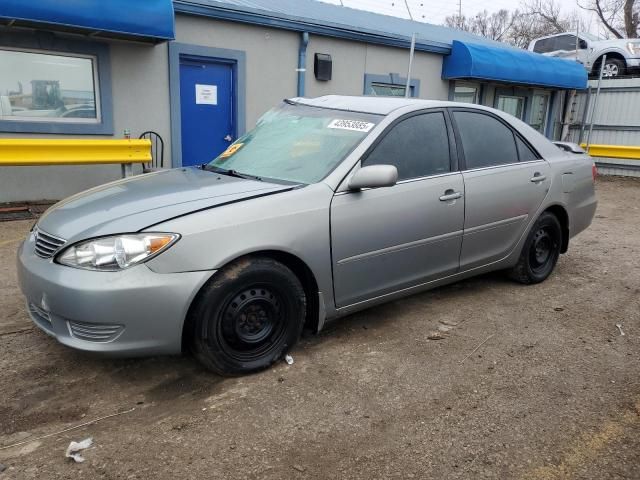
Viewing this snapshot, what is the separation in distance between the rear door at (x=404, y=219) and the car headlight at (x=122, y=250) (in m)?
1.03

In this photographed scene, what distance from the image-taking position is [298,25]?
8.97 metres

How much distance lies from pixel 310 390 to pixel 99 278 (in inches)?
50.3

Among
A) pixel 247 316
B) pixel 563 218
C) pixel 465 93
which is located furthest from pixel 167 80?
pixel 465 93

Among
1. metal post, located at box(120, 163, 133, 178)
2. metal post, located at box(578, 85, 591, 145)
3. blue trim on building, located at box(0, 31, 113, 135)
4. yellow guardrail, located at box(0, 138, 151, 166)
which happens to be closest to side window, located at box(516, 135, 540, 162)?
yellow guardrail, located at box(0, 138, 151, 166)

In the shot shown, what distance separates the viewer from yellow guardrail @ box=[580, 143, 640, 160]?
42.4 feet

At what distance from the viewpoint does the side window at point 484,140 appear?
13.6ft

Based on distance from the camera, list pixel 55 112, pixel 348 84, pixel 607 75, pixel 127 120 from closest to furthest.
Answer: pixel 55 112 → pixel 127 120 → pixel 348 84 → pixel 607 75

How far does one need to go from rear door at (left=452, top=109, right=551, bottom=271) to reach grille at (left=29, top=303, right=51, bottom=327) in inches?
111

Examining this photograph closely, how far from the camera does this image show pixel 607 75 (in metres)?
15.8

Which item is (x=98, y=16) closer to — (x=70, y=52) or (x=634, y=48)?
(x=70, y=52)

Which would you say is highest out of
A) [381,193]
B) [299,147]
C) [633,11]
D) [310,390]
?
[633,11]

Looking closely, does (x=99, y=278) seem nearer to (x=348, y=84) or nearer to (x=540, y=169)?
(x=540, y=169)

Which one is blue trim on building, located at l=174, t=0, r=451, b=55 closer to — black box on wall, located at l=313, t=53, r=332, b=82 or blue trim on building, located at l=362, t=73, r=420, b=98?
black box on wall, located at l=313, t=53, r=332, b=82

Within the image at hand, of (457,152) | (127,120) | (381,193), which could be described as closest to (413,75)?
(127,120)
